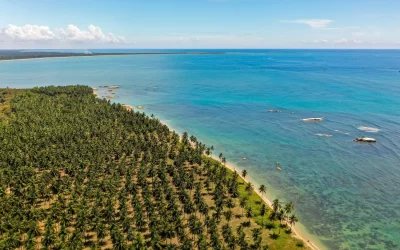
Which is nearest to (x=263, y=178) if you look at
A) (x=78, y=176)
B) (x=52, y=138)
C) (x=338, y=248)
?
(x=338, y=248)

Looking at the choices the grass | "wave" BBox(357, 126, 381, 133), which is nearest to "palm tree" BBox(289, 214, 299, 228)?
the grass

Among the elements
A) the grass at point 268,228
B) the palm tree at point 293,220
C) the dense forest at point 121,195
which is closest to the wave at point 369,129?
the dense forest at point 121,195

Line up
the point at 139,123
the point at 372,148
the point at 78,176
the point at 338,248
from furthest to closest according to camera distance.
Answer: the point at 139,123 → the point at 372,148 → the point at 78,176 → the point at 338,248

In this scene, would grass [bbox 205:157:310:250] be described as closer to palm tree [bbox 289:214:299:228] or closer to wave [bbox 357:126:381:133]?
palm tree [bbox 289:214:299:228]

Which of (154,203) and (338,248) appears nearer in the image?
(338,248)

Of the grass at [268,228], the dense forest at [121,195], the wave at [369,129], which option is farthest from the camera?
the wave at [369,129]

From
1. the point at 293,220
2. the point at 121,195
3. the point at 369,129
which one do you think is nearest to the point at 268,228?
the point at 293,220

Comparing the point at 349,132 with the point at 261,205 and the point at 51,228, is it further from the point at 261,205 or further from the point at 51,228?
the point at 51,228

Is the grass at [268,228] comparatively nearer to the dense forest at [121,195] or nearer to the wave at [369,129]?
the dense forest at [121,195]
